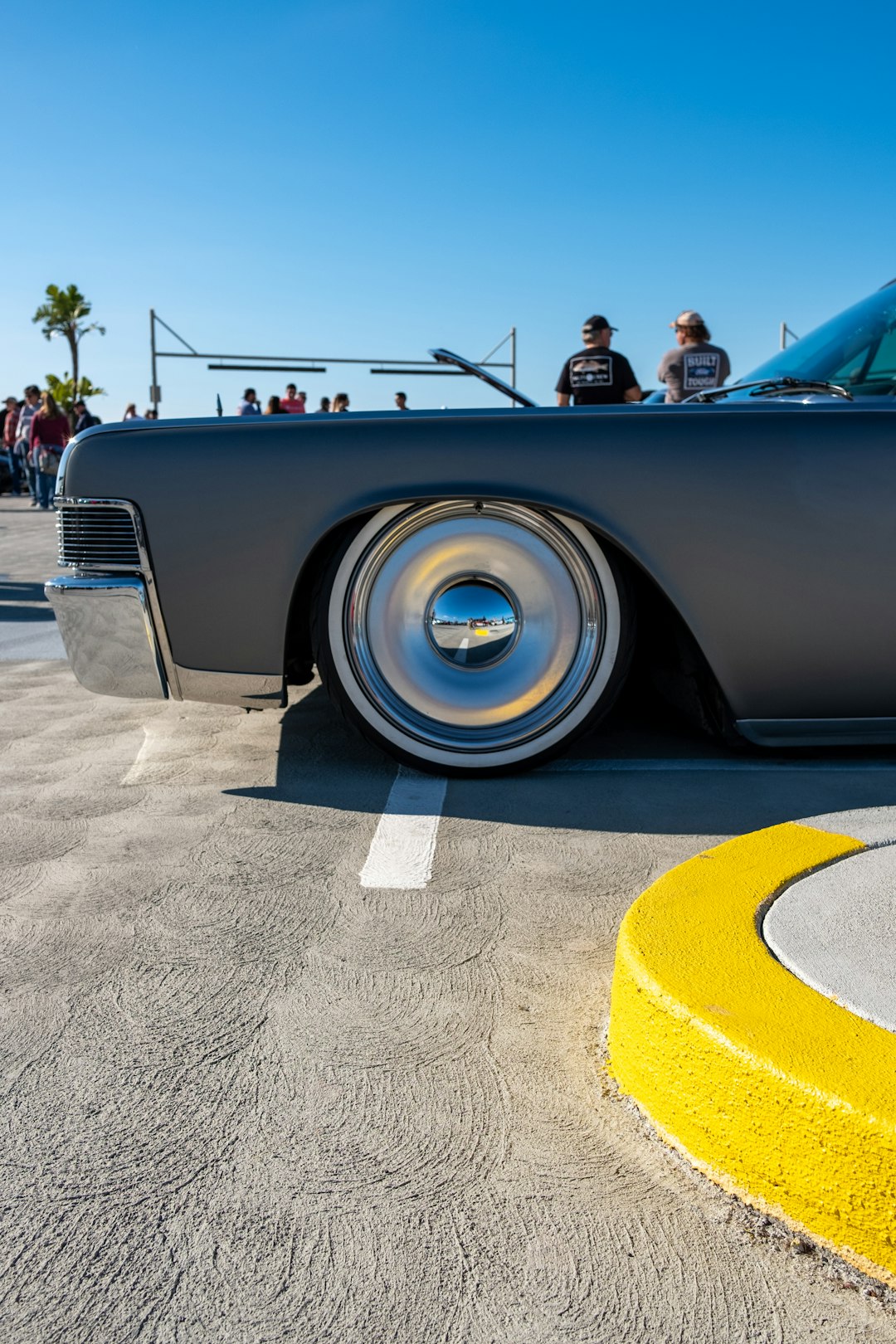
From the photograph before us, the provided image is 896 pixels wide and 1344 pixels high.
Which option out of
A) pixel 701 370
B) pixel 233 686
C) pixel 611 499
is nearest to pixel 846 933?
pixel 611 499

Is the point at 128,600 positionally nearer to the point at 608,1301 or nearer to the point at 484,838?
the point at 484,838

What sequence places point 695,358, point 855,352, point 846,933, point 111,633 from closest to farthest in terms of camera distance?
point 846,933
point 111,633
point 855,352
point 695,358

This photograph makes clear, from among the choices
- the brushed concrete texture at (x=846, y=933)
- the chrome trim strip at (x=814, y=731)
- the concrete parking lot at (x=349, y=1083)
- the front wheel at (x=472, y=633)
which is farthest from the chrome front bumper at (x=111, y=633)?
the brushed concrete texture at (x=846, y=933)

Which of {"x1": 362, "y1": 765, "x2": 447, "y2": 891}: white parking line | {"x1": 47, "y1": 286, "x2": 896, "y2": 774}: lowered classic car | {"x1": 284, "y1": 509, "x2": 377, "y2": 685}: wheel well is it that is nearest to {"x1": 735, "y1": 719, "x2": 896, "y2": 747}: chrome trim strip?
{"x1": 47, "y1": 286, "x2": 896, "y2": 774}: lowered classic car

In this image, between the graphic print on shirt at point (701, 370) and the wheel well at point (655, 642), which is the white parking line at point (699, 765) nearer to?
the wheel well at point (655, 642)

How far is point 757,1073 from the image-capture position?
51.9 inches

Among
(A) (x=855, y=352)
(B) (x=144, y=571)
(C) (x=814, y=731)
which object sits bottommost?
(C) (x=814, y=731)

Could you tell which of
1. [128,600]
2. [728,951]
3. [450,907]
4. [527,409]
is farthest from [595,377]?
[728,951]

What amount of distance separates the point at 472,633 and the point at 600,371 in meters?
3.11

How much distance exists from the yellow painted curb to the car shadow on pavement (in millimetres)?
919

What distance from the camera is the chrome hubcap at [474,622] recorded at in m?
2.96

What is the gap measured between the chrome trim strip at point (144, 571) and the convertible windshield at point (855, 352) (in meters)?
1.94

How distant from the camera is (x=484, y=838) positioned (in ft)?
8.43

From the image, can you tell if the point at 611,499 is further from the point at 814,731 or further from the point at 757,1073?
the point at 757,1073
